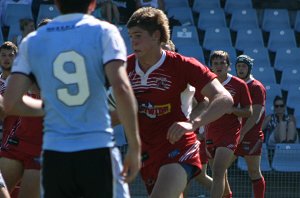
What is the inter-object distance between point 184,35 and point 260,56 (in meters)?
1.42

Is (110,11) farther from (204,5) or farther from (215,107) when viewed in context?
(215,107)

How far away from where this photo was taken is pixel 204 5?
57.2ft

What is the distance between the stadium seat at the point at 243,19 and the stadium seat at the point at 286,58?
1109mm

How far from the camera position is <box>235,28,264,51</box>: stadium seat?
647 inches

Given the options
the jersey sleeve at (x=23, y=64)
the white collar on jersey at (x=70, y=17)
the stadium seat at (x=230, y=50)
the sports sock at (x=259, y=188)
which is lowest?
the sports sock at (x=259, y=188)

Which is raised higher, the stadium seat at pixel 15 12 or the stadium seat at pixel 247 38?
the stadium seat at pixel 15 12

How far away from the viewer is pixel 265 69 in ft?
50.5

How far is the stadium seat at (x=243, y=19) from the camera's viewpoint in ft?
55.9

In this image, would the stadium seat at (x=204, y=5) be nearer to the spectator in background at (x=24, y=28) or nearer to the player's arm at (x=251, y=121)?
the spectator in background at (x=24, y=28)

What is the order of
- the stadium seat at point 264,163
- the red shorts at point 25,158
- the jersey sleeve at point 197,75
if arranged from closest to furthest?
1. the jersey sleeve at point 197,75
2. the red shorts at point 25,158
3. the stadium seat at point 264,163

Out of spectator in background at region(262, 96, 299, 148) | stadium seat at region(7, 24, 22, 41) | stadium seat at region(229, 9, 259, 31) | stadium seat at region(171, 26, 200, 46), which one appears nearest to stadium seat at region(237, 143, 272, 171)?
spectator in background at region(262, 96, 299, 148)

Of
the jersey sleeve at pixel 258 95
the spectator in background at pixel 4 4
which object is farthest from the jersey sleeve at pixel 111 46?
the spectator in background at pixel 4 4

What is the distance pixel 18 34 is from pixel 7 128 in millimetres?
7552

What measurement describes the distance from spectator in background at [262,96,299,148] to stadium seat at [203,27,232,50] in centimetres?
252
